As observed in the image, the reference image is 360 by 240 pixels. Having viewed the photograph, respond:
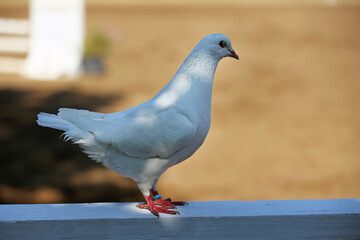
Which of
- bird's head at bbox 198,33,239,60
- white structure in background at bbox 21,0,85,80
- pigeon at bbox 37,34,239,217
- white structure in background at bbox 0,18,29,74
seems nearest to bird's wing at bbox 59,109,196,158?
pigeon at bbox 37,34,239,217

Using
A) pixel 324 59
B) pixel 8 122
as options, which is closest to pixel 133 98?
pixel 8 122

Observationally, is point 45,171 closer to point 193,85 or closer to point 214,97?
point 193,85

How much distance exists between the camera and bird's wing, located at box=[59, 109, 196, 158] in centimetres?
180

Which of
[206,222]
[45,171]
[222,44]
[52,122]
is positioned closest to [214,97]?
[45,171]

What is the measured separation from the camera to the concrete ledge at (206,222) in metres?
1.55

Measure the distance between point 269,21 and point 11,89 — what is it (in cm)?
1165

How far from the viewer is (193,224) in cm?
163

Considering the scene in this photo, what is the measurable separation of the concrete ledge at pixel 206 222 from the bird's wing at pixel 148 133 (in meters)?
0.29

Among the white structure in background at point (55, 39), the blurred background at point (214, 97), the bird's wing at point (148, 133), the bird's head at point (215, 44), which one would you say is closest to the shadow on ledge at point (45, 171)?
the blurred background at point (214, 97)

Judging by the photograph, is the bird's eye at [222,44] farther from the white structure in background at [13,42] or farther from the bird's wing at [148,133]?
the white structure in background at [13,42]

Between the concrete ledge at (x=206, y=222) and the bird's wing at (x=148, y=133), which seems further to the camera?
the bird's wing at (x=148, y=133)

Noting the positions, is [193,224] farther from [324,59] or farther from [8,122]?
[324,59]

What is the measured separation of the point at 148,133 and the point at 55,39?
8719 mm

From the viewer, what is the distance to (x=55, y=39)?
391 inches
